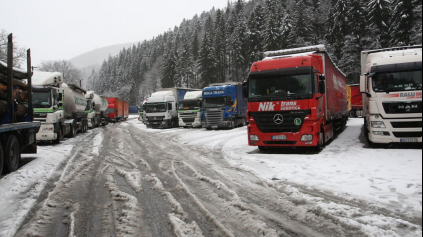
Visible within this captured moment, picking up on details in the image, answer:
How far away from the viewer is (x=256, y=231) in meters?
4.07

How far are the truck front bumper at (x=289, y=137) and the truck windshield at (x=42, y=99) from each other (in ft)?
35.1

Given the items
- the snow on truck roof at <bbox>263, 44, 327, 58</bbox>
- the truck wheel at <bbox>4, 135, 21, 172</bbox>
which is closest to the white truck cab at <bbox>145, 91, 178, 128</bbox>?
the snow on truck roof at <bbox>263, 44, 327, 58</bbox>

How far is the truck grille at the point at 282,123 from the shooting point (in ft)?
33.7

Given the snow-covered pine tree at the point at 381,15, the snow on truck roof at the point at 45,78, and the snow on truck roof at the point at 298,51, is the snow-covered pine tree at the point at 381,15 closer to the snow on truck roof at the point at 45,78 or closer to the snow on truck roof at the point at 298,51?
the snow on truck roof at the point at 298,51

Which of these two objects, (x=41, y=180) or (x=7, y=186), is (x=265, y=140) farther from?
(x=7, y=186)

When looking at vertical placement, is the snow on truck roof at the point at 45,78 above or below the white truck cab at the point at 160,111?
above

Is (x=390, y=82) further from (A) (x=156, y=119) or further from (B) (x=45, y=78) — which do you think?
(A) (x=156, y=119)

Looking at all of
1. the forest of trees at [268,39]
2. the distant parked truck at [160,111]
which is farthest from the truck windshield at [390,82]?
the distant parked truck at [160,111]

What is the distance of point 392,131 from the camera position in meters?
10.4

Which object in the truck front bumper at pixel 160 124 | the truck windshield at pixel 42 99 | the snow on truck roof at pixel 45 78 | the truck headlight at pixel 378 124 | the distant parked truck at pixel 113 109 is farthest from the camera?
the distant parked truck at pixel 113 109

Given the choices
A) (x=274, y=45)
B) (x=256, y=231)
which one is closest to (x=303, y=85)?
(x=256, y=231)

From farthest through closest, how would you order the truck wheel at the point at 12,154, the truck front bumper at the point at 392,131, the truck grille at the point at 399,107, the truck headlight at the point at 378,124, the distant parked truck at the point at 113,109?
1. the distant parked truck at the point at 113,109
2. the truck headlight at the point at 378,124
3. the truck front bumper at the point at 392,131
4. the truck grille at the point at 399,107
5. the truck wheel at the point at 12,154

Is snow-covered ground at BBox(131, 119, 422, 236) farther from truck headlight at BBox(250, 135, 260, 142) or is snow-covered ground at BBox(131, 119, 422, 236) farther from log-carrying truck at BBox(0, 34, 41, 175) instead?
log-carrying truck at BBox(0, 34, 41, 175)

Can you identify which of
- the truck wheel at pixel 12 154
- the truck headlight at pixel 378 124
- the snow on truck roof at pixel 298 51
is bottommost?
the truck wheel at pixel 12 154
